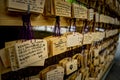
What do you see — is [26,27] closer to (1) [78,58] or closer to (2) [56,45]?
(2) [56,45]

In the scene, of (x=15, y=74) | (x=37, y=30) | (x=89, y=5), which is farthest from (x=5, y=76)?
(x=89, y=5)

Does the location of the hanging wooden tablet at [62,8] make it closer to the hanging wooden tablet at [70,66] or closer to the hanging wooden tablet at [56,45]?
the hanging wooden tablet at [56,45]

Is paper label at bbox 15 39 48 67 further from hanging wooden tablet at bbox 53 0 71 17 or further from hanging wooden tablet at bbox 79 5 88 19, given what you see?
hanging wooden tablet at bbox 79 5 88 19

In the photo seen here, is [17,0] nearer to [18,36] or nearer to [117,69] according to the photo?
[18,36]

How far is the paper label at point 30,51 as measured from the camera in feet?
3.24

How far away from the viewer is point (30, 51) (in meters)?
1.06

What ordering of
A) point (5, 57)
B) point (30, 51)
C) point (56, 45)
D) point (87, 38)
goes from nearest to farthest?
point (5, 57), point (30, 51), point (56, 45), point (87, 38)

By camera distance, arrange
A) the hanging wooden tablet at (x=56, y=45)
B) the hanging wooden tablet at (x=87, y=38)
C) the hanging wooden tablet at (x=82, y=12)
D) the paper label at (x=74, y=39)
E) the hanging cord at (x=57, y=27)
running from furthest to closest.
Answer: the hanging wooden tablet at (x=87, y=38) → the hanging wooden tablet at (x=82, y=12) → the paper label at (x=74, y=39) → the hanging cord at (x=57, y=27) → the hanging wooden tablet at (x=56, y=45)

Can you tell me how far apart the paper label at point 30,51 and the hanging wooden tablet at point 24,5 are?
19cm

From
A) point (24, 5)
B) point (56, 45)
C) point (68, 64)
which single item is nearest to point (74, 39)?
point (68, 64)

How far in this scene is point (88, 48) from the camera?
2293 millimetres

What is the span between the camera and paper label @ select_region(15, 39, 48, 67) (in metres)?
0.99

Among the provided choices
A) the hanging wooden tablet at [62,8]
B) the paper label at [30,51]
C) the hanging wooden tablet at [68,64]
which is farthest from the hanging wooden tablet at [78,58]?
the paper label at [30,51]

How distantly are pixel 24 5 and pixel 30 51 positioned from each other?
0.90 ft
